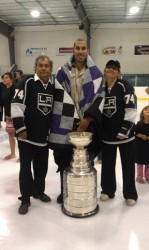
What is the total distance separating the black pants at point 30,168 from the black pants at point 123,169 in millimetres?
468

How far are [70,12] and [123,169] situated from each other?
8664 millimetres

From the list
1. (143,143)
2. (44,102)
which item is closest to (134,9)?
(143,143)

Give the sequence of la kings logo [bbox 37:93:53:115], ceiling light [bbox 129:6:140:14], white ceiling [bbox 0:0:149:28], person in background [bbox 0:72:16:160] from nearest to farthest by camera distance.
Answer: la kings logo [bbox 37:93:53:115]
person in background [bbox 0:72:16:160]
white ceiling [bbox 0:0:149:28]
ceiling light [bbox 129:6:140:14]

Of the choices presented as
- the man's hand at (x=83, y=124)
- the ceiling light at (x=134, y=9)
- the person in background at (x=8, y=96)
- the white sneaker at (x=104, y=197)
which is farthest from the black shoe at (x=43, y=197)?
the ceiling light at (x=134, y=9)

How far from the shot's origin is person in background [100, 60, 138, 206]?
1897mm

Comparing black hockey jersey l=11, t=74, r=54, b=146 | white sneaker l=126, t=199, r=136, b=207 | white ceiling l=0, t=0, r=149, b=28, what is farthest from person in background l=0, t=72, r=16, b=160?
white ceiling l=0, t=0, r=149, b=28

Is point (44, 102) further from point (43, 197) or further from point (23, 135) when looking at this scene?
point (43, 197)

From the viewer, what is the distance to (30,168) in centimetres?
200

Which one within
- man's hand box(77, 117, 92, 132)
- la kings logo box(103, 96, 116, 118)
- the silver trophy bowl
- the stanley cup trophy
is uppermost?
la kings logo box(103, 96, 116, 118)

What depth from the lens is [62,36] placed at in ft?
37.8

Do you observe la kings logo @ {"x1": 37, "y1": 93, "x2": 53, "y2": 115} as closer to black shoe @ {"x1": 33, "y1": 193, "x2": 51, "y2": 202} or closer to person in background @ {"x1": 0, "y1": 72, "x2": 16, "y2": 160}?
black shoe @ {"x1": 33, "y1": 193, "x2": 51, "y2": 202}

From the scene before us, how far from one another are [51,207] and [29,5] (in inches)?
317

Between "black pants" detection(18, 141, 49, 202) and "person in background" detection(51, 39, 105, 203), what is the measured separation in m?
0.18

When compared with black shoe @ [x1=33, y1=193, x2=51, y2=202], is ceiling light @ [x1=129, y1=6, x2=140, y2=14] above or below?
above
